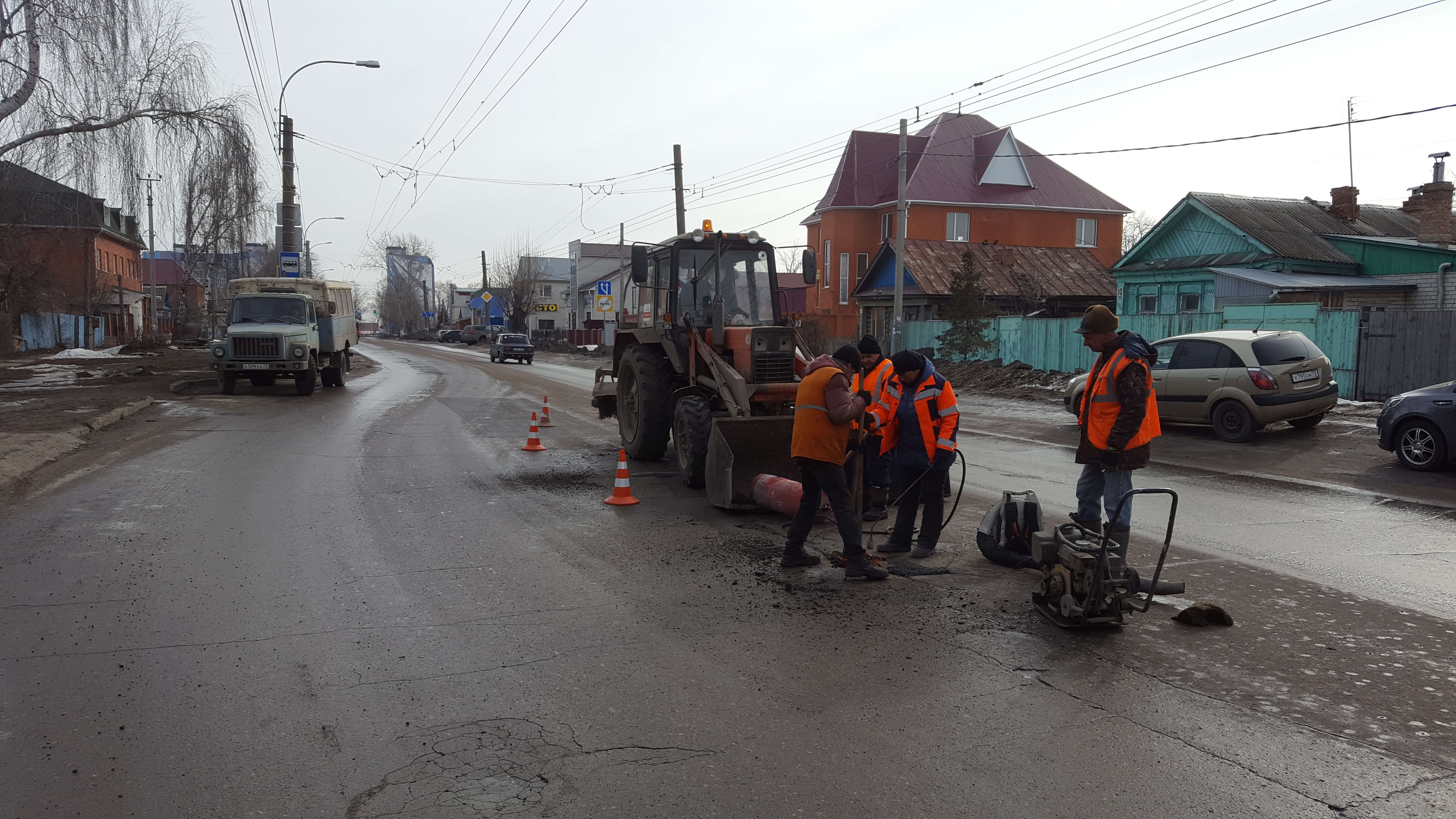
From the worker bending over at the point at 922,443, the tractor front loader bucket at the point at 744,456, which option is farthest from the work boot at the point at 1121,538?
the tractor front loader bucket at the point at 744,456

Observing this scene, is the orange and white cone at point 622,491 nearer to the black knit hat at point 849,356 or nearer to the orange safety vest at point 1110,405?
the black knit hat at point 849,356

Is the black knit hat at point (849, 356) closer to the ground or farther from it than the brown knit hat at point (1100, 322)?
closer to the ground

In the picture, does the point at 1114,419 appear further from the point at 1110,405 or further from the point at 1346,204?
the point at 1346,204

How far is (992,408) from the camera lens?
21.5 metres

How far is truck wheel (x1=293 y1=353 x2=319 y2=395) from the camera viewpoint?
21.5 meters

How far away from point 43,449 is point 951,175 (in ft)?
130

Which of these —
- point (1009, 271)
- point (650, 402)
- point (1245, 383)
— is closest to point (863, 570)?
point (650, 402)

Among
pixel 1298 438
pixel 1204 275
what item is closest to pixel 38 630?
pixel 1298 438

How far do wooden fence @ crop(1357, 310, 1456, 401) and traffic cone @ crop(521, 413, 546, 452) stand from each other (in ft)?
50.3

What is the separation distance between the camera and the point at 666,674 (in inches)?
187

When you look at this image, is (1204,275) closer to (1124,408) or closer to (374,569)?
(1124,408)

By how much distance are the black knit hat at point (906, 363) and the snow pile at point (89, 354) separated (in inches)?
1467

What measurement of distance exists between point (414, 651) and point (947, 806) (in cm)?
299

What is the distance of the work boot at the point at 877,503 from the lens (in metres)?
8.32
